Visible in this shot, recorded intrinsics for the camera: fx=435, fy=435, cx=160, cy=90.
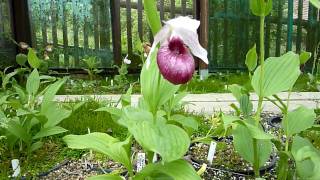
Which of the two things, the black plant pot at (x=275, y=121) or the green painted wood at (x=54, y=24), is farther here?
the green painted wood at (x=54, y=24)

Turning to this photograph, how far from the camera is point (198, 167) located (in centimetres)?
139

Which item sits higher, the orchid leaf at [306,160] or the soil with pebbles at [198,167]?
the orchid leaf at [306,160]

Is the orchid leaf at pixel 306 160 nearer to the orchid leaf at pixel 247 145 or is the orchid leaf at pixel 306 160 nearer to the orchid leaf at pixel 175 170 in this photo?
the orchid leaf at pixel 247 145

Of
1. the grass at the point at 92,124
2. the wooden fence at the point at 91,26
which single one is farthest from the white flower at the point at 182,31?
the wooden fence at the point at 91,26

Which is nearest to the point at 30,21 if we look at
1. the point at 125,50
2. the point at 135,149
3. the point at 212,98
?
the point at 125,50

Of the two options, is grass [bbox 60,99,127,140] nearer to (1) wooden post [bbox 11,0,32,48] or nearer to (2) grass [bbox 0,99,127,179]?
(2) grass [bbox 0,99,127,179]

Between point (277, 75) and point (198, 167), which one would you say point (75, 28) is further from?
point (277, 75)

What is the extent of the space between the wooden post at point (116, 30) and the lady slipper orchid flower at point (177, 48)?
99.1 inches

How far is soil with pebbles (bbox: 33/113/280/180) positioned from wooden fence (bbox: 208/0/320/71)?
80.4 inches

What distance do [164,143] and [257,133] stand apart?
0.22 meters

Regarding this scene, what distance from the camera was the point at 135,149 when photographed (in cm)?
153

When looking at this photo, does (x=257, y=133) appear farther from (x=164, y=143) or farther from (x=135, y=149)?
(x=135, y=149)

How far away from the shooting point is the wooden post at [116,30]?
3.22m

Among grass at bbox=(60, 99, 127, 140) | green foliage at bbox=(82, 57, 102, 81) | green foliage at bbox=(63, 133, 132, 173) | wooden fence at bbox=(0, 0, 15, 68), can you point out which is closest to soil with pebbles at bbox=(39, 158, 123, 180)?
grass at bbox=(60, 99, 127, 140)
